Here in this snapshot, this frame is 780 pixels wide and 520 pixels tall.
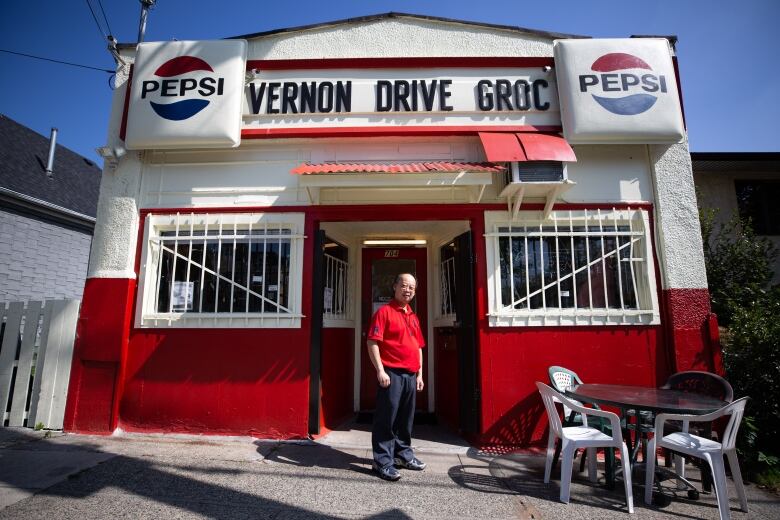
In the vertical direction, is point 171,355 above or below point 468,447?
above

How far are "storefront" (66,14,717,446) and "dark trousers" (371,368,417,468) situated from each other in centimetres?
106

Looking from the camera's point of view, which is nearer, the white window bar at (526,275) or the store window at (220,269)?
the white window bar at (526,275)

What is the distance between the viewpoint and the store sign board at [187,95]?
195 inches

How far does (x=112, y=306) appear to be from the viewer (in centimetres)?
485

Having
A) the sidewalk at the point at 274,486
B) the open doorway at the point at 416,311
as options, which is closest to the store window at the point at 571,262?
the open doorway at the point at 416,311

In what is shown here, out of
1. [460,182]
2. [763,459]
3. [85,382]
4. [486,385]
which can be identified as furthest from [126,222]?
[763,459]

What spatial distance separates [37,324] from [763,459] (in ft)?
26.2

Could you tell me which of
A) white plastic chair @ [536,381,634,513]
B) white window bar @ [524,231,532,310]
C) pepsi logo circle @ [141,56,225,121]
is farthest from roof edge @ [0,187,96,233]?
white plastic chair @ [536,381,634,513]

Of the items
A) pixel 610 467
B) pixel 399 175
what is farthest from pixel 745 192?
pixel 399 175

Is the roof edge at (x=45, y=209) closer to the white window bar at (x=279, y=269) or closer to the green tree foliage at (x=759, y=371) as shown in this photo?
the white window bar at (x=279, y=269)

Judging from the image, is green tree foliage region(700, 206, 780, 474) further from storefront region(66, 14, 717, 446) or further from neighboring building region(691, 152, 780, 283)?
neighboring building region(691, 152, 780, 283)

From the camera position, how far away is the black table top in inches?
121

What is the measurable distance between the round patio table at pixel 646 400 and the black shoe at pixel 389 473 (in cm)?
171

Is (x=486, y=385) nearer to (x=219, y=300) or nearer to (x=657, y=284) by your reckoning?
(x=657, y=284)
